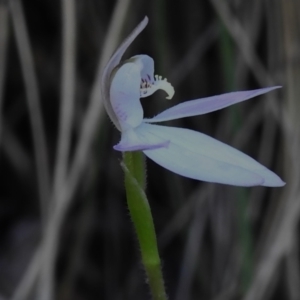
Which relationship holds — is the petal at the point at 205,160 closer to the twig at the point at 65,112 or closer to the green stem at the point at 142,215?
the green stem at the point at 142,215

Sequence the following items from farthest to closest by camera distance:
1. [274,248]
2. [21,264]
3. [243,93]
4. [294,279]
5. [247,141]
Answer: [21,264] → [247,141] → [294,279] → [274,248] → [243,93]

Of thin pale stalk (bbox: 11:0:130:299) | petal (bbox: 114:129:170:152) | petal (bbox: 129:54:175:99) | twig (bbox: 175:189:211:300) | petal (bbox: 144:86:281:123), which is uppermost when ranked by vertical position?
petal (bbox: 129:54:175:99)

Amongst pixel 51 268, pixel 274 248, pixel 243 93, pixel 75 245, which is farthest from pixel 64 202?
pixel 243 93

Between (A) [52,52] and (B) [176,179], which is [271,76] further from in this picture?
(A) [52,52]

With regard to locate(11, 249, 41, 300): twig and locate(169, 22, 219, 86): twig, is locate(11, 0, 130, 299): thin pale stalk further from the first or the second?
locate(169, 22, 219, 86): twig

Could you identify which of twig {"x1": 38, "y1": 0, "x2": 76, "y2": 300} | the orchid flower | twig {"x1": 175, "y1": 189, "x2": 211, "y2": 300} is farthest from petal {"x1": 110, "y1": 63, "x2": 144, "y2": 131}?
twig {"x1": 175, "y1": 189, "x2": 211, "y2": 300}

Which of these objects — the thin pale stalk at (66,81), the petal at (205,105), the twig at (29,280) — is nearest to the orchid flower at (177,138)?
the petal at (205,105)
